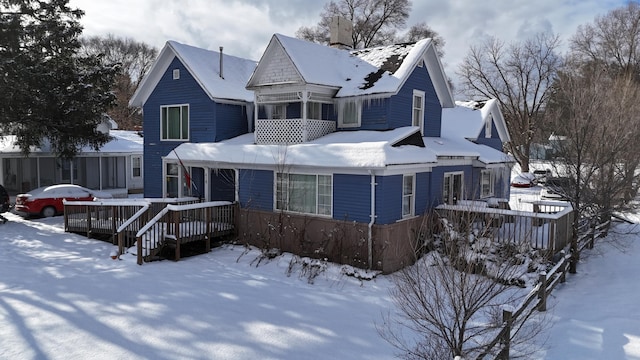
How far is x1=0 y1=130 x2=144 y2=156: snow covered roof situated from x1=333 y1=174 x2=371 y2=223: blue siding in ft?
57.8

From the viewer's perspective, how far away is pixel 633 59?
131ft

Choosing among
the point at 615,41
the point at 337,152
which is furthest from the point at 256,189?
the point at 615,41

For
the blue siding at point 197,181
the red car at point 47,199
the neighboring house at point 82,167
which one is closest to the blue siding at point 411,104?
the blue siding at point 197,181

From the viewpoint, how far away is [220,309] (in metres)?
9.94

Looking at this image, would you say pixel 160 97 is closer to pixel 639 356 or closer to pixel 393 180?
pixel 393 180

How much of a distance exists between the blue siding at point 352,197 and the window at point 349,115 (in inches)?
179

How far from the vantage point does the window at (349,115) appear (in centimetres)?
1777

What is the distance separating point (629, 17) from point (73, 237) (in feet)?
153

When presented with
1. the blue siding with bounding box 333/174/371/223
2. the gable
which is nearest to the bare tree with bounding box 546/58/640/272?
the blue siding with bounding box 333/174/371/223

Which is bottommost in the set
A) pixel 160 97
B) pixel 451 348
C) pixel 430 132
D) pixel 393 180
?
pixel 451 348

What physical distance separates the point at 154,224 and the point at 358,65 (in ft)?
33.4

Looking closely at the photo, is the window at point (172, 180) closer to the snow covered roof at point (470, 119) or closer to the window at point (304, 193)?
the window at point (304, 193)

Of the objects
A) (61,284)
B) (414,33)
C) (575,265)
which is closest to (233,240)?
(61,284)

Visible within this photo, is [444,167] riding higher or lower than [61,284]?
higher
